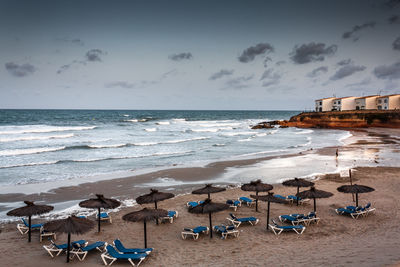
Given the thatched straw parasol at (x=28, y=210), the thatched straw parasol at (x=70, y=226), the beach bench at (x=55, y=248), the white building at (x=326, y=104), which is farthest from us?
the white building at (x=326, y=104)

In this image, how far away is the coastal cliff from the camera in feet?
193

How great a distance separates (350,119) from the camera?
211ft

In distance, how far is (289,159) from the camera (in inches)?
1064

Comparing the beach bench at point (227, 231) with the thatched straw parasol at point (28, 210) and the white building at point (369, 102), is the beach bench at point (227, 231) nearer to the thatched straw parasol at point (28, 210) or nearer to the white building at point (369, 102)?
the thatched straw parasol at point (28, 210)

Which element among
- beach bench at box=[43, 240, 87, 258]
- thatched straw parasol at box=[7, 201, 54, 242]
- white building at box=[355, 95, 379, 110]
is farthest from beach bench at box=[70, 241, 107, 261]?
white building at box=[355, 95, 379, 110]

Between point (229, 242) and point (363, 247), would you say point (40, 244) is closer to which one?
point (229, 242)

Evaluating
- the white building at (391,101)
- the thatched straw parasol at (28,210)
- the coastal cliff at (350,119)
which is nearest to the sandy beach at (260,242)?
the thatched straw parasol at (28,210)

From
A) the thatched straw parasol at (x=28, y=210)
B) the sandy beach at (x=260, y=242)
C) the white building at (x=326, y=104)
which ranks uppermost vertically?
the white building at (x=326, y=104)

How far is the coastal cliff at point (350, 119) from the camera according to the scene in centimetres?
5885

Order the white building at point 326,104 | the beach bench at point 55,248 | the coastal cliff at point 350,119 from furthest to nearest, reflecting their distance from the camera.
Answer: the white building at point 326,104
the coastal cliff at point 350,119
the beach bench at point 55,248

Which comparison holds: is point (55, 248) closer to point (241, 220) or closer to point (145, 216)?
point (145, 216)

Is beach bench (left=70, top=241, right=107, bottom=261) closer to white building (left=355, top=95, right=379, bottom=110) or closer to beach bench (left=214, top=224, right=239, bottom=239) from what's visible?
beach bench (left=214, top=224, right=239, bottom=239)

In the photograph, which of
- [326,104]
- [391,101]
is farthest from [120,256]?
[326,104]

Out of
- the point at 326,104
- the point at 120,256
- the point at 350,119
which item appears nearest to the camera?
the point at 120,256
